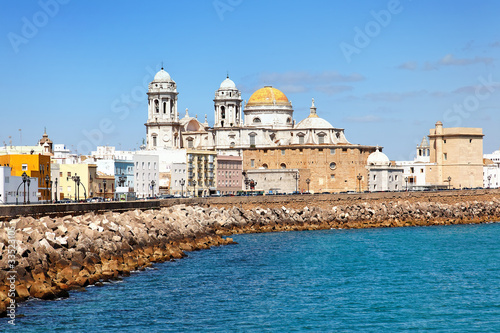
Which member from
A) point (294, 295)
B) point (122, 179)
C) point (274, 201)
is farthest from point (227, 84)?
point (294, 295)

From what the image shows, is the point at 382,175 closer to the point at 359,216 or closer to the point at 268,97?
the point at 268,97

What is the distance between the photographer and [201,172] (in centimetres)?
10388

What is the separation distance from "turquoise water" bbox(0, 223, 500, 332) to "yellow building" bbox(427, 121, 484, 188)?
213 ft

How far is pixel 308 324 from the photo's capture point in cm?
2928

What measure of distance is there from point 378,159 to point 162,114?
28.7 m

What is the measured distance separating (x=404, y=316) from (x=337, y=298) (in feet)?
13.9

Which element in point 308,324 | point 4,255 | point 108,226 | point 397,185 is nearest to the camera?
point 308,324

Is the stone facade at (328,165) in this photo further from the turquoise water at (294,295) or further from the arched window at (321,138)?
the turquoise water at (294,295)

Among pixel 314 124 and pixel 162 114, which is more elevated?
pixel 162 114

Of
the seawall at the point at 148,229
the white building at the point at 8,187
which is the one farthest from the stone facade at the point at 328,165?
the white building at the point at 8,187

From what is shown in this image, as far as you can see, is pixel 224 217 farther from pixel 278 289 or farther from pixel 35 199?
pixel 278 289

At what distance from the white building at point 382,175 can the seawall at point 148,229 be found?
2092cm

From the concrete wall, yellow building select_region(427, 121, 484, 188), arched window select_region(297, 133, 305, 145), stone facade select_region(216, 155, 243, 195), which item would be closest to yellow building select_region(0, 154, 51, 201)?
Answer: the concrete wall

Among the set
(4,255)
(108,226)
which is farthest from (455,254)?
(4,255)
